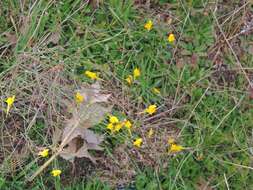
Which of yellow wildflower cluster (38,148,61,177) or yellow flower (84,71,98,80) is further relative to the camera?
yellow flower (84,71,98,80)

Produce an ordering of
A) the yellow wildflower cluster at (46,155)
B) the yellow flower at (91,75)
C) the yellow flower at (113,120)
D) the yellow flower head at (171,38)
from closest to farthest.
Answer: the yellow wildflower cluster at (46,155), the yellow flower at (113,120), the yellow flower at (91,75), the yellow flower head at (171,38)

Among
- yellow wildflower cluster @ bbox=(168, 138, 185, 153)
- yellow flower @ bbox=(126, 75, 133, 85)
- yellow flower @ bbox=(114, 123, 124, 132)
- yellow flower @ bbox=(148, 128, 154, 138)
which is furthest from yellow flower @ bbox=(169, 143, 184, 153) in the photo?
yellow flower @ bbox=(126, 75, 133, 85)

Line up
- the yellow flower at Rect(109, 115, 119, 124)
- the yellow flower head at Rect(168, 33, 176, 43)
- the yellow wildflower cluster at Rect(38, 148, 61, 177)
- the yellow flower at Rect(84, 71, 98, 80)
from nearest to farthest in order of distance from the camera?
the yellow wildflower cluster at Rect(38, 148, 61, 177)
the yellow flower at Rect(109, 115, 119, 124)
the yellow flower at Rect(84, 71, 98, 80)
the yellow flower head at Rect(168, 33, 176, 43)

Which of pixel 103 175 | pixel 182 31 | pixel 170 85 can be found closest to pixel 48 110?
pixel 103 175

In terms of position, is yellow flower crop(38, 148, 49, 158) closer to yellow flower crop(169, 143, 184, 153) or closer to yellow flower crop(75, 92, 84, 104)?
yellow flower crop(75, 92, 84, 104)

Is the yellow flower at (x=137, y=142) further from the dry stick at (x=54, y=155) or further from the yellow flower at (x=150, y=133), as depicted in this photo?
the dry stick at (x=54, y=155)

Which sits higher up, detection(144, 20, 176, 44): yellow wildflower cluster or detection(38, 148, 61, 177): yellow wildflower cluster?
detection(144, 20, 176, 44): yellow wildflower cluster

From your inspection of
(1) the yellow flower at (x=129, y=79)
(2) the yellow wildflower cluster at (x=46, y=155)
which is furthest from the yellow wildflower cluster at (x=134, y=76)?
(2) the yellow wildflower cluster at (x=46, y=155)

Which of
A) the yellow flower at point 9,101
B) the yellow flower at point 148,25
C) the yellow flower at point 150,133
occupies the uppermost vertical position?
the yellow flower at point 148,25

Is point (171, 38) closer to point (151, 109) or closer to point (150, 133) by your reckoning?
point (151, 109)
